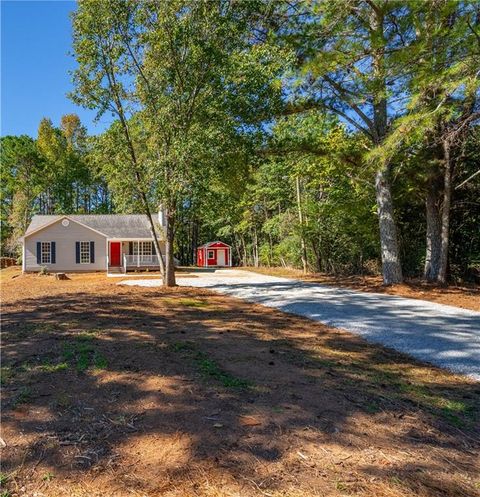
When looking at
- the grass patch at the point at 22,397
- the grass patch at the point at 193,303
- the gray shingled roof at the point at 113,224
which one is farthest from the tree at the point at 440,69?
the gray shingled roof at the point at 113,224

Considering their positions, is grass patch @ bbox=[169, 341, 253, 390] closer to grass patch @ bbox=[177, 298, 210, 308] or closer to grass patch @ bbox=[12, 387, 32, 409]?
grass patch @ bbox=[12, 387, 32, 409]

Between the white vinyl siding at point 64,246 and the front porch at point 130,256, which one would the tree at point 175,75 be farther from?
the white vinyl siding at point 64,246

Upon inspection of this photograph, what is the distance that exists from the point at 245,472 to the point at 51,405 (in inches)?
59.6

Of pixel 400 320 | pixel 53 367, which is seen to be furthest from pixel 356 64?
pixel 53 367

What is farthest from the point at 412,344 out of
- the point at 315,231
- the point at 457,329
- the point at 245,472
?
the point at 315,231

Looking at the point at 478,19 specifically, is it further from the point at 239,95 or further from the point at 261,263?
the point at 261,263

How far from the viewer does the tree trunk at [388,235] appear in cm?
1125

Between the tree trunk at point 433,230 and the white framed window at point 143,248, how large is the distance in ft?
54.1

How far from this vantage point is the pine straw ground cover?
1979 mm

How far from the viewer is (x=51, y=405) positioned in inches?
107

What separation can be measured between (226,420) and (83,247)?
2270 cm

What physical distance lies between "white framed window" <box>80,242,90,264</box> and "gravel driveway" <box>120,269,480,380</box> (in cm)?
1526

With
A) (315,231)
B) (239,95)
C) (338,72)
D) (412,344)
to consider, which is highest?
(338,72)

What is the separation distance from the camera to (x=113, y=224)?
24.7 metres
